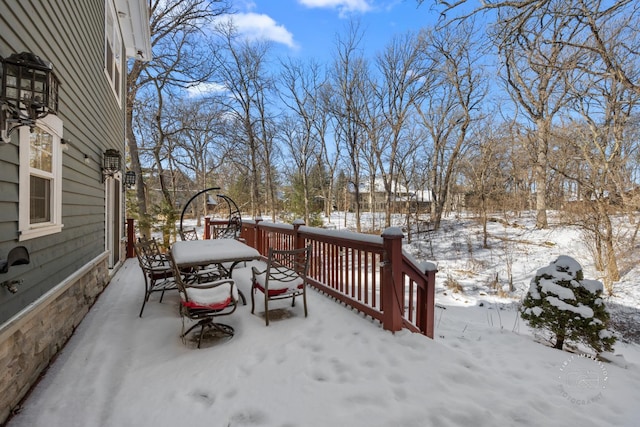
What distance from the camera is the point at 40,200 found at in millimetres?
2742

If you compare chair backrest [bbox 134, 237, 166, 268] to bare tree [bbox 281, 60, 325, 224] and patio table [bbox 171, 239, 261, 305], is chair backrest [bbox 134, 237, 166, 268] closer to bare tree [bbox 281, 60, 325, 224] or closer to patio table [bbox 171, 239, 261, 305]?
patio table [bbox 171, 239, 261, 305]

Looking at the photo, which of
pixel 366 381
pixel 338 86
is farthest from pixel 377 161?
pixel 366 381

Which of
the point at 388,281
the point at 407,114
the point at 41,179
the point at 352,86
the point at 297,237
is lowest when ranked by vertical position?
the point at 388,281

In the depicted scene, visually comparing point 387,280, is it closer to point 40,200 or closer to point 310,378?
point 310,378

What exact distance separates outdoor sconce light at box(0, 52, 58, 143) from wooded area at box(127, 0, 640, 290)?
8185 mm

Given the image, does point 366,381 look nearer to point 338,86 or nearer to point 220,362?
point 220,362

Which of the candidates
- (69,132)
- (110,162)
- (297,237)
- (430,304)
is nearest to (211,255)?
(297,237)

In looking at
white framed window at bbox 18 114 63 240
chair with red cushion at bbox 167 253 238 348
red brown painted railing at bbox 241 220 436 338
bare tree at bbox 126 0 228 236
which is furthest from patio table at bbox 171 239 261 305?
bare tree at bbox 126 0 228 236

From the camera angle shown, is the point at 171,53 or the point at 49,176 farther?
the point at 171,53

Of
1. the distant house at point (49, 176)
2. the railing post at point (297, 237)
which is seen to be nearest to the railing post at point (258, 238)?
the railing post at point (297, 237)

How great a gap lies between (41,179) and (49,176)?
8 centimetres

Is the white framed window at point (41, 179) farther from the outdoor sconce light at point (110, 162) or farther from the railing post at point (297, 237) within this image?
the railing post at point (297, 237)

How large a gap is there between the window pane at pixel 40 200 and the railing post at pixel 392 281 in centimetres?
316

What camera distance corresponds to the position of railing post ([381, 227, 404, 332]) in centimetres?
309
